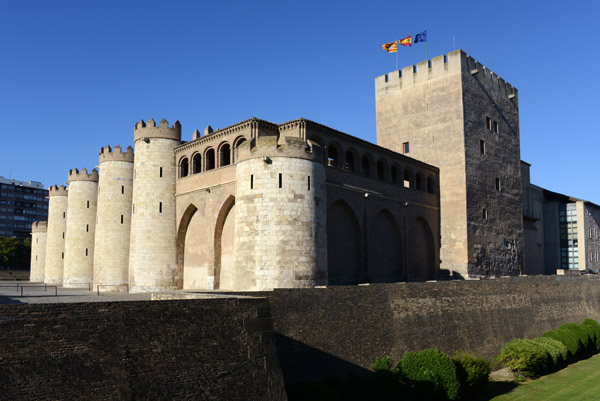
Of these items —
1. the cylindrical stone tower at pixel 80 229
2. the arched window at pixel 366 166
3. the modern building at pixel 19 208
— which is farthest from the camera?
the modern building at pixel 19 208

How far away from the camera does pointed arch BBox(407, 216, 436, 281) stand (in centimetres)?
3528

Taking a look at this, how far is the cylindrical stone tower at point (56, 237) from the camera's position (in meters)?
47.1

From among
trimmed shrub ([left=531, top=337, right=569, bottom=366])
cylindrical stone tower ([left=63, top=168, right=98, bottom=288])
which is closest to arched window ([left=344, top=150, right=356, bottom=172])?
trimmed shrub ([left=531, top=337, right=569, bottom=366])

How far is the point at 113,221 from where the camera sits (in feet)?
116

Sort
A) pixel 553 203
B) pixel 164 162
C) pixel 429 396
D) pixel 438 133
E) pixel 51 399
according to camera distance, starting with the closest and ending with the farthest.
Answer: pixel 51 399 → pixel 429 396 → pixel 164 162 → pixel 438 133 → pixel 553 203

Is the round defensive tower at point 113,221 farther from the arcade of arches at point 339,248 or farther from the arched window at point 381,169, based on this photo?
the arched window at point 381,169

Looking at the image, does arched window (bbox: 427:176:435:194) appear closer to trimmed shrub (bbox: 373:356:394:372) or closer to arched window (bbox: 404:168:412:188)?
arched window (bbox: 404:168:412:188)

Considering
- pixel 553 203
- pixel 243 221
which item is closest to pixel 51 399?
pixel 243 221

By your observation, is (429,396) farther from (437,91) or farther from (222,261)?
(437,91)

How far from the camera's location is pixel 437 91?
38688 mm

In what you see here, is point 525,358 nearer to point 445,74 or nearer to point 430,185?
point 430,185

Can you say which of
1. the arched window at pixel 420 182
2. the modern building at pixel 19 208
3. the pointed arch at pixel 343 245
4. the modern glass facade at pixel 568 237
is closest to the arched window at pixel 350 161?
the pointed arch at pixel 343 245

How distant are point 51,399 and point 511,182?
39.8 meters

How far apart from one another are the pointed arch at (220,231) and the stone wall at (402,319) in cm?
1092
